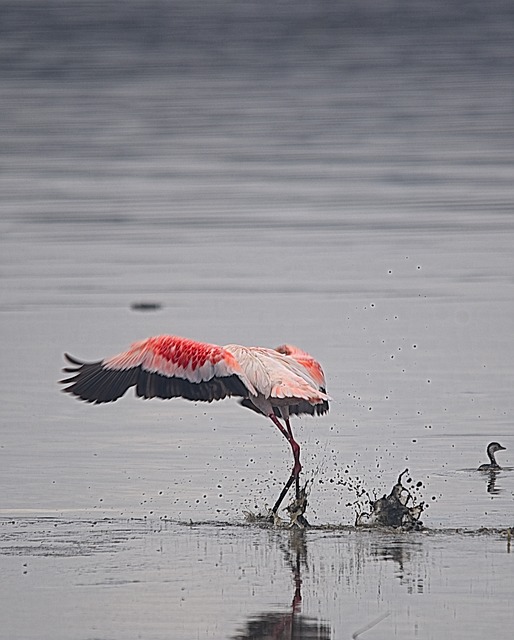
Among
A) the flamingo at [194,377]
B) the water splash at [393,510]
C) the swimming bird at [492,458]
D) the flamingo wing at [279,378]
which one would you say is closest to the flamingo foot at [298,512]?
the water splash at [393,510]

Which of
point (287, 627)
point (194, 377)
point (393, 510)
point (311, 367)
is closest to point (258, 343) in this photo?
point (311, 367)

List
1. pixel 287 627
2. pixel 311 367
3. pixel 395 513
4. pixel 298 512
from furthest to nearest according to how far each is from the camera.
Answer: pixel 311 367 < pixel 298 512 < pixel 395 513 < pixel 287 627

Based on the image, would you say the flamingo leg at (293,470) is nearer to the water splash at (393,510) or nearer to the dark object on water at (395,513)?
the water splash at (393,510)

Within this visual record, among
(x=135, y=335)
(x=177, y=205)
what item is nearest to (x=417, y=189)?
(x=177, y=205)

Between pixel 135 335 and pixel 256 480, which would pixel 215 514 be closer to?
pixel 256 480

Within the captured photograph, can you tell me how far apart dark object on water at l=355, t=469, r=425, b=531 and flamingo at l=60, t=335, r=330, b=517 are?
74 cm

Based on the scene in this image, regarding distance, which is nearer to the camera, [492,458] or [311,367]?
[492,458]

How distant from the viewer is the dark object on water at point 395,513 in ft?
33.3

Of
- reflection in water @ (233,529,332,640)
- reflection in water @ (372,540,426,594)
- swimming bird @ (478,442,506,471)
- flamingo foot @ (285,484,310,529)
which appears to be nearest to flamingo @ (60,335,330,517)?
flamingo foot @ (285,484,310,529)

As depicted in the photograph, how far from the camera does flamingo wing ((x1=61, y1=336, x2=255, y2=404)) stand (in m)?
Answer: 11.1

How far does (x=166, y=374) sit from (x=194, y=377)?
170 mm

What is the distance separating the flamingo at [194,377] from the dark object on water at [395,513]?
0.74 metres

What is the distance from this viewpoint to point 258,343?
51.7 ft

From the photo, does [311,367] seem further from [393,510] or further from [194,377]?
[393,510]
